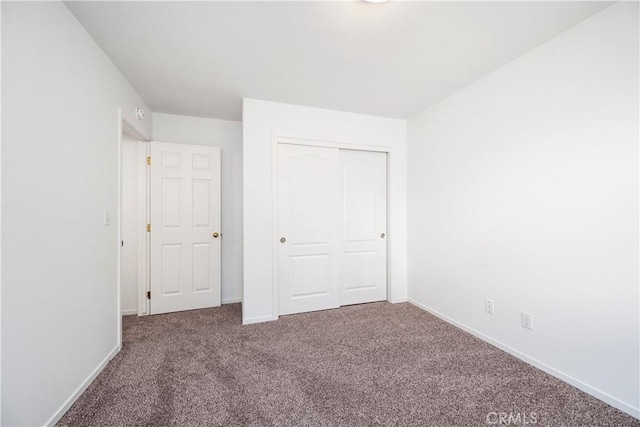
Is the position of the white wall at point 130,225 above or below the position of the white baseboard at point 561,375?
above

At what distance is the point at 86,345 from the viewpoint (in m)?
1.69

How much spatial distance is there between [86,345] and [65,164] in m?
1.18

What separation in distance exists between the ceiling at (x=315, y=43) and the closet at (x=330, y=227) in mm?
786

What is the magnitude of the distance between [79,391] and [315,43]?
278cm

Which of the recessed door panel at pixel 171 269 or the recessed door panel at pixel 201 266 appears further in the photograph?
the recessed door panel at pixel 201 266

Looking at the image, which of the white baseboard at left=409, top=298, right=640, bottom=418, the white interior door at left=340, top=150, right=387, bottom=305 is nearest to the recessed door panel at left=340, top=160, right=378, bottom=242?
the white interior door at left=340, top=150, right=387, bottom=305

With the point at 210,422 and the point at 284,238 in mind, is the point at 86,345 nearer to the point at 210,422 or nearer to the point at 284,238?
the point at 210,422

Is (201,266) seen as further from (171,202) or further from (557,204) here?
(557,204)

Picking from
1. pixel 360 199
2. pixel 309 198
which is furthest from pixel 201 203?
pixel 360 199

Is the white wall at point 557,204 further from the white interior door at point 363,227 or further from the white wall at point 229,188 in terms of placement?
the white wall at point 229,188

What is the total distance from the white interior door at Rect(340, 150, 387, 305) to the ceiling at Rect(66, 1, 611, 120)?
32.8 inches

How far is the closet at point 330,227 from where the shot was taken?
2904 millimetres

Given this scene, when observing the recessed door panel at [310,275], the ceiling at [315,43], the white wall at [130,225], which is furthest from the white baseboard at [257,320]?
the ceiling at [315,43]

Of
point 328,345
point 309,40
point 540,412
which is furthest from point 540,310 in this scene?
point 309,40
